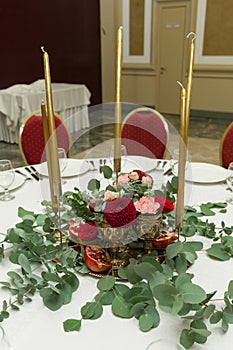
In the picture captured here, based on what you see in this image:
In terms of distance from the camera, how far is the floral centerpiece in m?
0.75

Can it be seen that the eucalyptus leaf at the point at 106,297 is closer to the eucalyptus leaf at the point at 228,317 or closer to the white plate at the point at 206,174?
the eucalyptus leaf at the point at 228,317

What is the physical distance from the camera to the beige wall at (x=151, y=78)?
684cm

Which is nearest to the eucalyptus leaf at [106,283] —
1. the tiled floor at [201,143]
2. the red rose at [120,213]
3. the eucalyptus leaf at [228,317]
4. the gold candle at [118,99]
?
the red rose at [120,213]

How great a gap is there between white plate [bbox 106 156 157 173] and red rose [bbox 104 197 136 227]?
0.79 meters

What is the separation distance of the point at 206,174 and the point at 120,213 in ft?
3.00

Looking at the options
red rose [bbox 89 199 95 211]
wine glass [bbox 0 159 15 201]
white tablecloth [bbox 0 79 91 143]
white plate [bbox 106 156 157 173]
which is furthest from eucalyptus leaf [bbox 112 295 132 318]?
white tablecloth [bbox 0 79 91 143]

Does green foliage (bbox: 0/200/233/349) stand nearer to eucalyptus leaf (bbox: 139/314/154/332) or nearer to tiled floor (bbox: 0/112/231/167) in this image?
eucalyptus leaf (bbox: 139/314/154/332)

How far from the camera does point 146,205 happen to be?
0.77 metres

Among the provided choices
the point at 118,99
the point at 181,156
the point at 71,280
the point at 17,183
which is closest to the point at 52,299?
the point at 71,280

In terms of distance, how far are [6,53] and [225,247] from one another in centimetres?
510

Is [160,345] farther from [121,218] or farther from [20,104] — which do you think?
[20,104]

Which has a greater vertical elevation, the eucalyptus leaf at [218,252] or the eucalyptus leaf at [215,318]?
the eucalyptus leaf at [215,318]

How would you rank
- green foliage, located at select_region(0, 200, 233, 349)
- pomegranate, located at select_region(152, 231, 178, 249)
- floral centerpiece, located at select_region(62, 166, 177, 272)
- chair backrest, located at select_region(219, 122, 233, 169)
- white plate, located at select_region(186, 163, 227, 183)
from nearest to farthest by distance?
green foliage, located at select_region(0, 200, 233, 349), floral centerpiece, located at select_region(62, 166, 177, 272), pomegranate, located at select_region(152, 231, 178, 249), white plate, located at select_region(186, 163, 227, 183), chair backrest, located at select_region(219, 122, 233, 169)

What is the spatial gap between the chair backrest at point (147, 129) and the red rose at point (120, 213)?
4.84 feet
